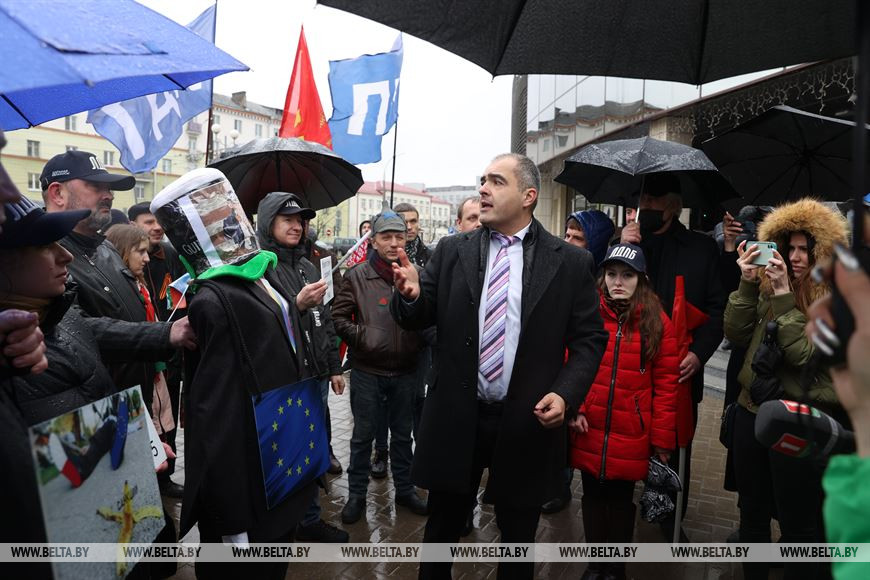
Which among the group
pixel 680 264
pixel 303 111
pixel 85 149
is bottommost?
pixel 680 264

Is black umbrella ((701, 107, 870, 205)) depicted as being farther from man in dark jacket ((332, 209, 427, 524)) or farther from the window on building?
the window on building

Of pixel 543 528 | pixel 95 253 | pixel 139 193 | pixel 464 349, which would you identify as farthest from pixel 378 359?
pixel 139 193

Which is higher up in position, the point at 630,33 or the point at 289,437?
the point at 630,33

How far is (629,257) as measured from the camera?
325 centimetres

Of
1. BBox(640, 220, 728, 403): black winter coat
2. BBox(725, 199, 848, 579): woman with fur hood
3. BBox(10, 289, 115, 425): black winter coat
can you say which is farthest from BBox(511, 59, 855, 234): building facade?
BBox(10, 289, 115, 425): black winter coat

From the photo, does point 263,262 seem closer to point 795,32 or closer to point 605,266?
point 605,266

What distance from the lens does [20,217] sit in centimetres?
158

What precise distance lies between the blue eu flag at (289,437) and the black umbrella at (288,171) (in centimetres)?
275

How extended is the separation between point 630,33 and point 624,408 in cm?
211

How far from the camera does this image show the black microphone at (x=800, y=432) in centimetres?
132

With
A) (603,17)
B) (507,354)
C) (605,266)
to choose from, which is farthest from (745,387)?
(603,17)

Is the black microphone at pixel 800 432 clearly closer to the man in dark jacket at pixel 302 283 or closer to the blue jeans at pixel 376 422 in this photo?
the man in dark jacket at pixel 302 283

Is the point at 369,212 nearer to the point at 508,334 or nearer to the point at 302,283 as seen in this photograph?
the point at 302,283

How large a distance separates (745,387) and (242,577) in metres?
2.79
